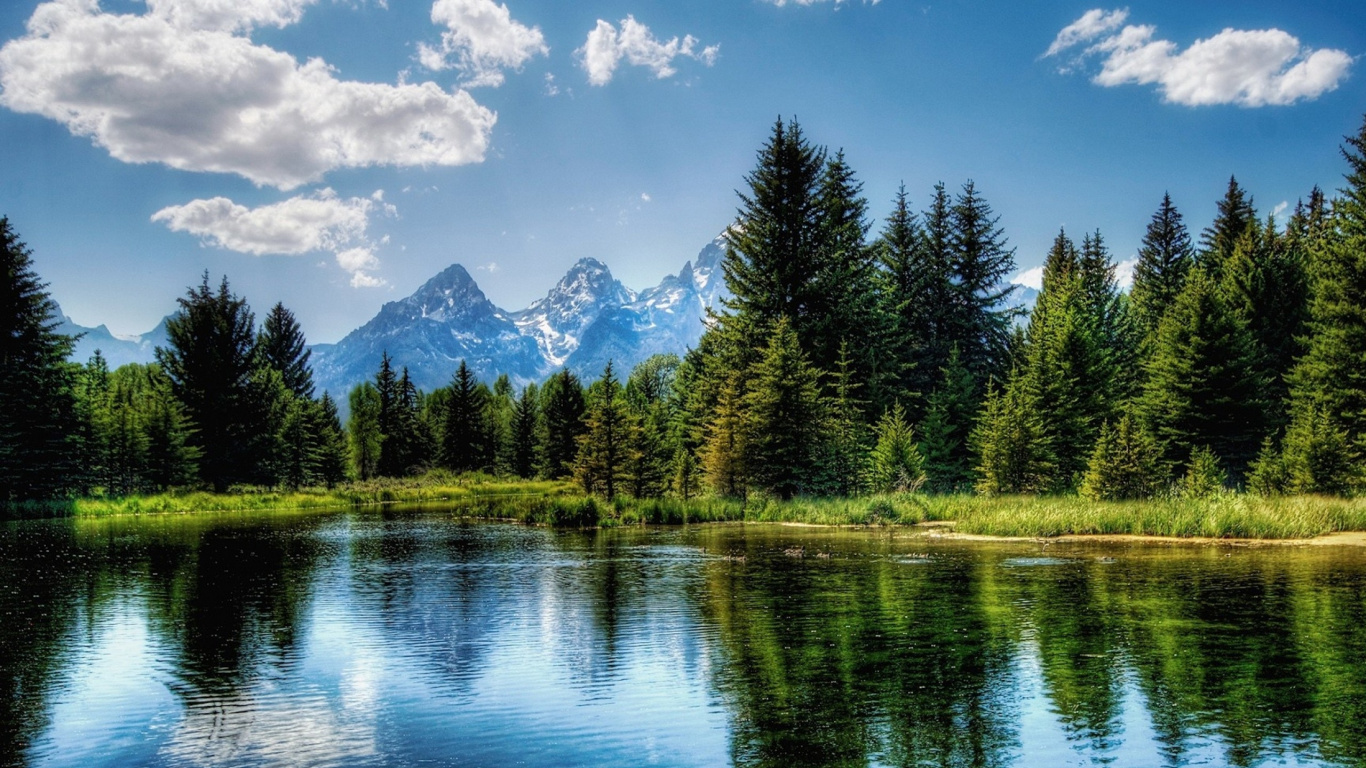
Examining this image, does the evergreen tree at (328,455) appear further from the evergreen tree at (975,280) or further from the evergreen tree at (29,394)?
the evergreen tree at (975,280)

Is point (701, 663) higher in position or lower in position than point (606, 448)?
lower

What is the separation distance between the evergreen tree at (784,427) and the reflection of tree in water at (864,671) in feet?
83.2

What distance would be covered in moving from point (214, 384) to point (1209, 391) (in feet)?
231

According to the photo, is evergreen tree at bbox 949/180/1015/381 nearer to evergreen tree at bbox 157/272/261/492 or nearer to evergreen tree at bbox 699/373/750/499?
evergreen tree at bbox 699/373/750/499

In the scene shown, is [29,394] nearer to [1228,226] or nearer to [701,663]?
[701,663]

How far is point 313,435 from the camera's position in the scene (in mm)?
82625

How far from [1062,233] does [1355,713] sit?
8265 centimetres

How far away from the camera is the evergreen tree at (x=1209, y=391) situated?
1795 inches

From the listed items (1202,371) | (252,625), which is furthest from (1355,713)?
(1202,371)

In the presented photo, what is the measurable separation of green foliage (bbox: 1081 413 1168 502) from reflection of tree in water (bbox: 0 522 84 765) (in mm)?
35012

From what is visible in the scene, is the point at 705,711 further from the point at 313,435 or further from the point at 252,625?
the point at 313,435

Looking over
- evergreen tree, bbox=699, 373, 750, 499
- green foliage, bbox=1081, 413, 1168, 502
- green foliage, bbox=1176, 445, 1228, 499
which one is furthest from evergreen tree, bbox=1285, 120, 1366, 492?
evergreen tree, bbox=699, 373, 750, 499

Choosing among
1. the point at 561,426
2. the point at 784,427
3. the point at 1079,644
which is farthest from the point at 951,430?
the point at 561,426

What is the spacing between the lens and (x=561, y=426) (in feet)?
303
